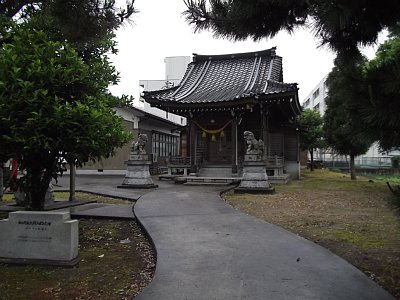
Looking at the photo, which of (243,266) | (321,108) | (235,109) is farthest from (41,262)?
(321,108)

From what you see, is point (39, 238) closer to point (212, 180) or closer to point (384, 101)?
point (384, 101)

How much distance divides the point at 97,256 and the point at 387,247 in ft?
15.4

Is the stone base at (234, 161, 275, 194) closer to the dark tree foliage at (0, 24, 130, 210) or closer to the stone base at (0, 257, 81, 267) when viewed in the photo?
the dark tree foliage at (0, 24, 130, 210)

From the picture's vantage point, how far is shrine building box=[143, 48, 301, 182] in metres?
18.9

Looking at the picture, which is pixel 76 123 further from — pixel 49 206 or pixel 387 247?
pixel 387 247

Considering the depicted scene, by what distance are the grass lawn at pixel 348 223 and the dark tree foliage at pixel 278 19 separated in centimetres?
167

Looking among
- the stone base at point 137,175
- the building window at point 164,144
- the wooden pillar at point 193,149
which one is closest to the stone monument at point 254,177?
the stone base at point 137,175

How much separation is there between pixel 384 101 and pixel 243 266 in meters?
2.80

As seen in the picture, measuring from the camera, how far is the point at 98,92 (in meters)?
7.57

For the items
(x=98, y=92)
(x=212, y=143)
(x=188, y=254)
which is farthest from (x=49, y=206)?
(x=212, y=143)

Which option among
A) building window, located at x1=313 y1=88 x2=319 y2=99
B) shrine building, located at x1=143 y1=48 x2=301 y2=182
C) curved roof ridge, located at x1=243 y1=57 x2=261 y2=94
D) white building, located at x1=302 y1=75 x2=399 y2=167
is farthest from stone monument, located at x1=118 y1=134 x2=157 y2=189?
building window, located at x1=313 y1=88 x2=319 y2=99

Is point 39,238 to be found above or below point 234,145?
below

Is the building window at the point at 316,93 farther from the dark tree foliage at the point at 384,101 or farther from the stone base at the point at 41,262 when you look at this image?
the dark tree foliage at the point at 384,101

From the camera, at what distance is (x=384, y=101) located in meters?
2.78
